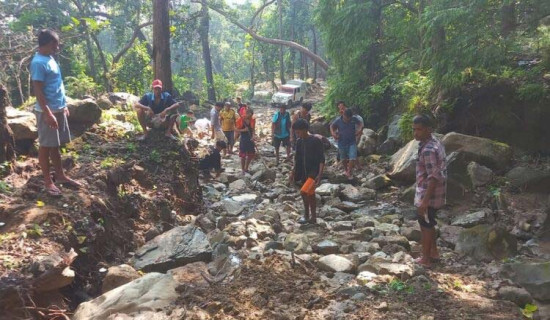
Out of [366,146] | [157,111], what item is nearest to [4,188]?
[157,111]

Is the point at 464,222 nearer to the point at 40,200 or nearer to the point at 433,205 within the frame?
the point at 433,205

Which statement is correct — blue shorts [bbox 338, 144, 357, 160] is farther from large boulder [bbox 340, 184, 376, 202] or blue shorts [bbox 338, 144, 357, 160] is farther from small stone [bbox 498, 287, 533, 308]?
small stone [bbox 498, 287, 533, 308]

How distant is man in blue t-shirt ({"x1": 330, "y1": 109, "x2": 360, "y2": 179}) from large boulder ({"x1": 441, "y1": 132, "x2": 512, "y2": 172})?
6.74 feet

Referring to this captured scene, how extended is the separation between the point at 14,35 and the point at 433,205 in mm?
12796

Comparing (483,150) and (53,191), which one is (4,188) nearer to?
(53,191)

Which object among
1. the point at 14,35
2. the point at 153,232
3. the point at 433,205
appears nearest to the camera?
the point at 433,205

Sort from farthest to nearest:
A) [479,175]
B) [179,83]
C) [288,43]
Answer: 1. [179,83]
2. [288,43]
3. [479,175]

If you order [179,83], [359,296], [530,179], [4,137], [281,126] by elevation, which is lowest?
[359,296]

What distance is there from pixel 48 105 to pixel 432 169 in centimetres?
442

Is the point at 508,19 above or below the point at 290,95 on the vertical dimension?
above

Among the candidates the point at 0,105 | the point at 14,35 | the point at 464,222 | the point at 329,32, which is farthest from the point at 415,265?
the point at 14,35

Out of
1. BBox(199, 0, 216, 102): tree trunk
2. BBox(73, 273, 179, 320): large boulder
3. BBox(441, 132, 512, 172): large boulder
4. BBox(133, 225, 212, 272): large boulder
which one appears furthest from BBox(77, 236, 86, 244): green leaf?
BBox(199, 0, 216, 102): tree trunk

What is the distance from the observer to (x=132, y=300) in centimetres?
370

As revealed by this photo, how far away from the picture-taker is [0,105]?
5.24m
